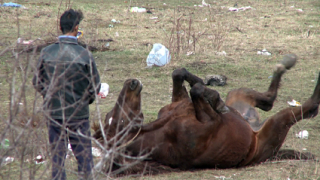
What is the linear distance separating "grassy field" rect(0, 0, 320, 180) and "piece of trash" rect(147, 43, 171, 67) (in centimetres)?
16

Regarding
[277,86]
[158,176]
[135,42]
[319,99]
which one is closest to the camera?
[158,176]

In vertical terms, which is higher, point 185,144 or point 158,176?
point 185,144

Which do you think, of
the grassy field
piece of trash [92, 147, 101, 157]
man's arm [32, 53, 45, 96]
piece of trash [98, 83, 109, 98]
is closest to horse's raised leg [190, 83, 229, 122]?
the grassy field

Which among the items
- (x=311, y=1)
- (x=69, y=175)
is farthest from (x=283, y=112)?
(x=311, y=1)

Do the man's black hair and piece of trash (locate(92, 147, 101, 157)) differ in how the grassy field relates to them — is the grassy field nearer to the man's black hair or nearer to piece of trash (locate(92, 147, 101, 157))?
piece of trash (locate(92, 147, 101, 157))

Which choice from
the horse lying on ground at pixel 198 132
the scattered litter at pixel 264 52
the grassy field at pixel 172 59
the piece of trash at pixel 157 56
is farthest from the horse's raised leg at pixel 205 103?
the scattered litter at pixel 264 52

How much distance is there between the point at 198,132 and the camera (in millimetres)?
3459

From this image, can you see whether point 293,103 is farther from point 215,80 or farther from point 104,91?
point 104,91

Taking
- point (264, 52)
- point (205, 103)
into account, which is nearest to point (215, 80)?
point (264, 52)

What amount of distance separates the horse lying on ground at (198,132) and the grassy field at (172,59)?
0.14m

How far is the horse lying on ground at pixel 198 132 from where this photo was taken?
3.46 meters

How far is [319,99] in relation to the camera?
397cm

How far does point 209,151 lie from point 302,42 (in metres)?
6.73

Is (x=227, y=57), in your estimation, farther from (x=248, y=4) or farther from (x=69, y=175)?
(x=248, y=4)
